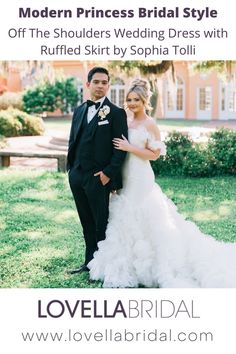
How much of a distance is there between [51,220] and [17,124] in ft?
30.0

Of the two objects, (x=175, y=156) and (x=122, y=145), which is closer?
(x=122, y=145)

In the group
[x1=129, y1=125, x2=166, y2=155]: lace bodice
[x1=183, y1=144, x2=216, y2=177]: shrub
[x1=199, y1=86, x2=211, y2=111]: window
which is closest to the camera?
[x1=129, y1=125, x2=166, y2=155]: lace bodice

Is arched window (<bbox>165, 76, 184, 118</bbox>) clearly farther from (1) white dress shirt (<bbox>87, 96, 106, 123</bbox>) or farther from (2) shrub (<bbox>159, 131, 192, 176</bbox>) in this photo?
(1) white dress shirt (<bbox>87, 96, 106, 123</bbox>)

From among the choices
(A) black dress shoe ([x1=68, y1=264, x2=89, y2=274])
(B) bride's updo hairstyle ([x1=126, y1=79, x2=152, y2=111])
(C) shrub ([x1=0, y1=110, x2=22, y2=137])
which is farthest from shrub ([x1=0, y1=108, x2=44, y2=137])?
(B) bride's updo hairstyle ([x1=126, y1=79, x2=152, y2=111])

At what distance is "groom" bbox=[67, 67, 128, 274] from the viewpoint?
137 inches

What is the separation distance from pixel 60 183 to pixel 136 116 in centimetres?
395

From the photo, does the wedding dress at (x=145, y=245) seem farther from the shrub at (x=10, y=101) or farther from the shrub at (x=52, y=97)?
the shrub at (x=52, y=97)

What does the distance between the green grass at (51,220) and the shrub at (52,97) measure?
1352 cm

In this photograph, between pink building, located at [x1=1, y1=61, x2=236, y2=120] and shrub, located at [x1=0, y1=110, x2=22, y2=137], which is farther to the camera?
pink building, located at [x1=1, y1=61, x2=236, y2=120]

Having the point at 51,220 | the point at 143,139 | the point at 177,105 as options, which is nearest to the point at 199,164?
the point at 51,220

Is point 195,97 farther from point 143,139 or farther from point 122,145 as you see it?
point 122,145

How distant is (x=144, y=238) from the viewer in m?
3.57

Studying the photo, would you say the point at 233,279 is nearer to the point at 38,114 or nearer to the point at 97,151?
the point at 97,151

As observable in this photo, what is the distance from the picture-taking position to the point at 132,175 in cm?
361
